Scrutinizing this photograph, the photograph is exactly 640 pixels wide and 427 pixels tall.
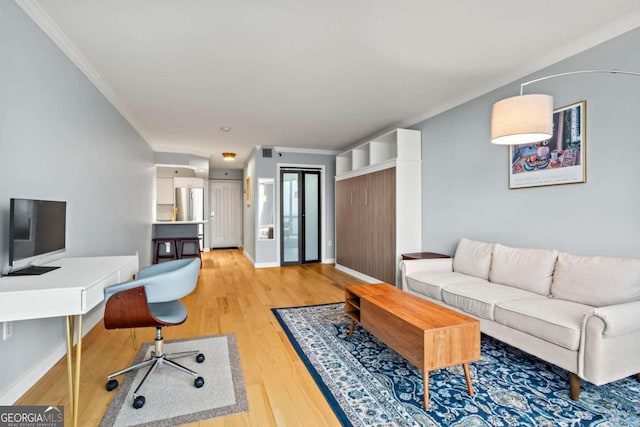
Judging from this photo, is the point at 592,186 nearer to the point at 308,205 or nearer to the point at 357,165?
the point at 357,165

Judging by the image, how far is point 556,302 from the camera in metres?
2.32

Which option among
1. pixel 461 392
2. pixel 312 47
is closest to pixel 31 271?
pixel 312 47

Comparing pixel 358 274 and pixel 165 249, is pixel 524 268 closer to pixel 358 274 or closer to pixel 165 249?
pixel 358 274

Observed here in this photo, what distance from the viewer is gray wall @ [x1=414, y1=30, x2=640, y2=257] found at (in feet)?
7.55

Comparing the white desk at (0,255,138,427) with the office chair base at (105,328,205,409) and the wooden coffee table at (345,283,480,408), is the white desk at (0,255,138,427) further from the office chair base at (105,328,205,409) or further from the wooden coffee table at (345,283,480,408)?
the wooden coffee table at (345,283,480,408)

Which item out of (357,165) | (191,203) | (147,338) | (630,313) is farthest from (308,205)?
(630,313)

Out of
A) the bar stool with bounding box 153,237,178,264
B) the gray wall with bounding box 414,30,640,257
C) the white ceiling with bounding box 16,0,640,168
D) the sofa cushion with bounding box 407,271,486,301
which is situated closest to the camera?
the white ceiling with bounding box 16,0,640,168

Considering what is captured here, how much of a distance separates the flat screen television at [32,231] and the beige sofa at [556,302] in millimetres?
3170

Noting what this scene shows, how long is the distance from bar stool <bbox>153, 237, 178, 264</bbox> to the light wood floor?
131 centimetres

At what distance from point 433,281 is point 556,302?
1.04 metres

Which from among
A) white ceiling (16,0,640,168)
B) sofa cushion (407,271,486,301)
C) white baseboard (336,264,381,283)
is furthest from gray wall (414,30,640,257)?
white baseboard (336,264,381,283)

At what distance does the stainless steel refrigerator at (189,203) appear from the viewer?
7699 millimetres

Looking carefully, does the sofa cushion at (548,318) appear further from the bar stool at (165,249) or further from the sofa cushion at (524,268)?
the bar stool at (165,249)

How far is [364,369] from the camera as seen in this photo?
2.28 meters
